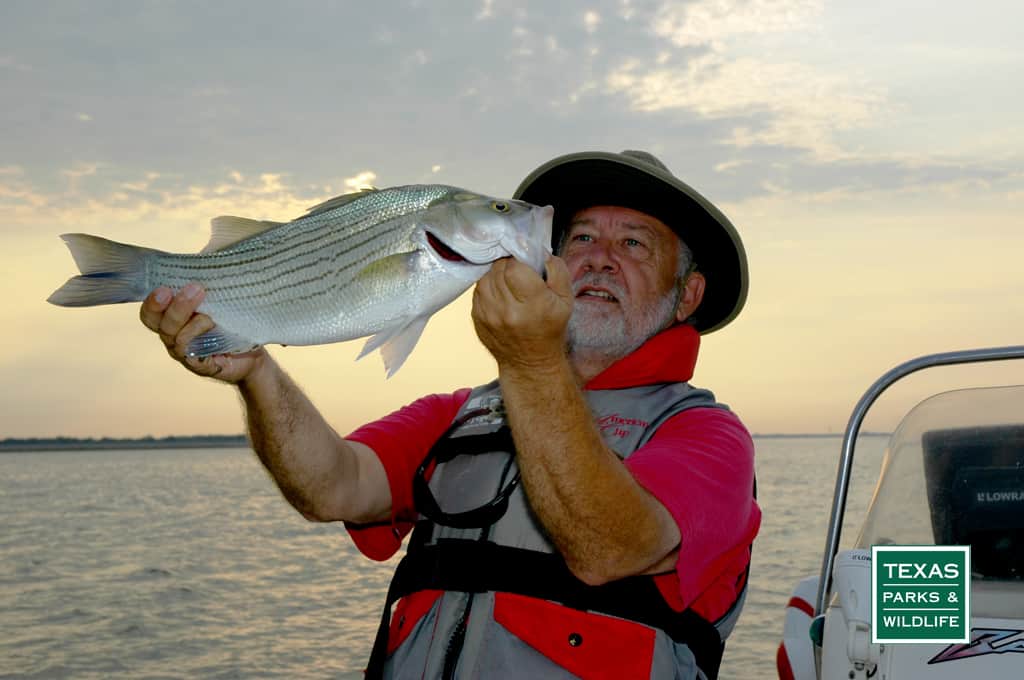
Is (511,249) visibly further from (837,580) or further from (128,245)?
(837,580)

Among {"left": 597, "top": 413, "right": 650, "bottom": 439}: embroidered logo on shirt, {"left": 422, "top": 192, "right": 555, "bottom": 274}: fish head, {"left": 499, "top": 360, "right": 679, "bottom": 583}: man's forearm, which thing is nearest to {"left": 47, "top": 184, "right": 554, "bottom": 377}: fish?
{"left": 422, "top": 192, "right": 555, "bottom": 274}: fish head

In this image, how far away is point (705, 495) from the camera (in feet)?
10.6

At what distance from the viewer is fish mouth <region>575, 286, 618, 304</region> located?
13.5 ft

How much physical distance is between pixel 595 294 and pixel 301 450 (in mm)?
1373

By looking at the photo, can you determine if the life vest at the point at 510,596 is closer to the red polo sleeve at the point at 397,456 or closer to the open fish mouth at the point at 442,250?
the red polo sleeve at the point at 397,456

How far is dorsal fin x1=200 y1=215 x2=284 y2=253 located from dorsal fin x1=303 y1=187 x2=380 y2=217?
0.50ft

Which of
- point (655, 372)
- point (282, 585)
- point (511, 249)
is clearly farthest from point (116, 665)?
point (511, 249)

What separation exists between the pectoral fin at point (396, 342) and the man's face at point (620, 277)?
1373 mm

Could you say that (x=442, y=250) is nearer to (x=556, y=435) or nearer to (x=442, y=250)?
(x=442, y=250)

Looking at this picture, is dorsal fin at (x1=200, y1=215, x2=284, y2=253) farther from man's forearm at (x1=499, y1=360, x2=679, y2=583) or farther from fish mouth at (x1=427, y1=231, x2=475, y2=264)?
man's forearm at (x1=499, y1=360, x2=679, y2=583)

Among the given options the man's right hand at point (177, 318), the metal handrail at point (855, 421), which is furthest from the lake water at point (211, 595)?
the man's right hand at point (177, 318)

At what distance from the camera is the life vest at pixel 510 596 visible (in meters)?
3.35

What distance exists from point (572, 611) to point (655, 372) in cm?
106

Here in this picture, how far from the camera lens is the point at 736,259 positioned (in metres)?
4.48
